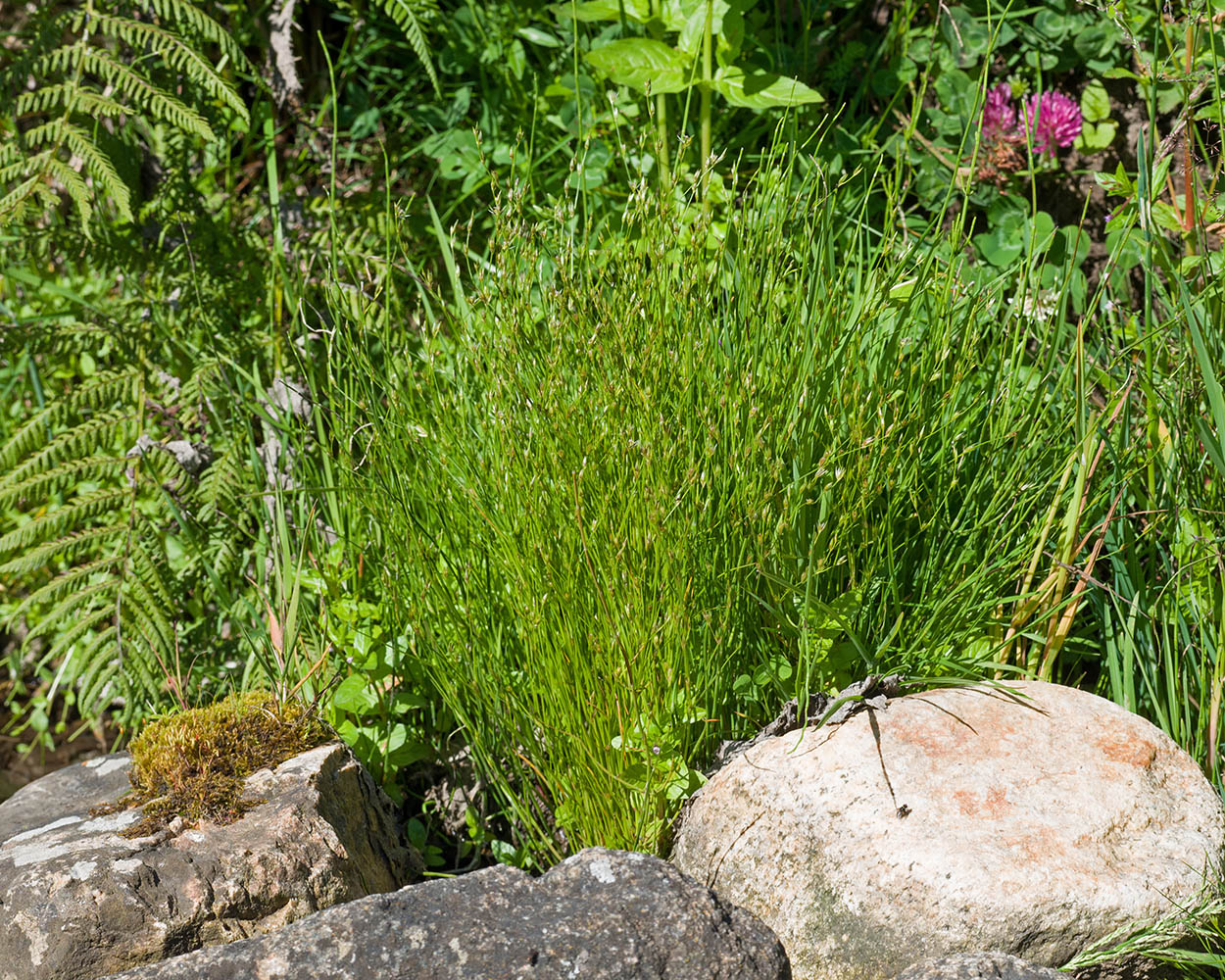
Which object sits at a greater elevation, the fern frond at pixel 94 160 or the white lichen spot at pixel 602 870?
the fern frond at pixel 94 160

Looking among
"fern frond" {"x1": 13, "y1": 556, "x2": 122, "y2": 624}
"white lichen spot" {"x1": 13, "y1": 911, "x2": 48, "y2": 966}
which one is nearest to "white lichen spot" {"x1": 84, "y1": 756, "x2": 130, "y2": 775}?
"fern frond" {"x1": 13, "y1": 556, "x2": 122, "y2": 624}

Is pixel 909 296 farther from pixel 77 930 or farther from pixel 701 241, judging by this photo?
pixel 77 930

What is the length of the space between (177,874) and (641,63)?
1.85m

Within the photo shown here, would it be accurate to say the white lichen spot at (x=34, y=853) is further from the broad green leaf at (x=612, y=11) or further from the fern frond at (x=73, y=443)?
the broad green leaf at (x=612, y=11)

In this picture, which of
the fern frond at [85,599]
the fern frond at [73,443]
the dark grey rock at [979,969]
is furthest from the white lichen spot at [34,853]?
the dark grey rock at [979,969]

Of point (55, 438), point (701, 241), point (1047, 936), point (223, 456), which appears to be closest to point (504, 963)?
point (1047, 936)

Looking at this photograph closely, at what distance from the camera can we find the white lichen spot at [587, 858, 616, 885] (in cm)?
157

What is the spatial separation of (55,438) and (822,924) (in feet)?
6.56

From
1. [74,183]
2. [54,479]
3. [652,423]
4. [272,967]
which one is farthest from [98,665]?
[652,423]

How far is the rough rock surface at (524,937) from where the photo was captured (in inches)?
56.3

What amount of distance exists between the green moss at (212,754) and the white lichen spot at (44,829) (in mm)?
76

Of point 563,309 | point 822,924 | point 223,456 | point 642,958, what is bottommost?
point 822,924

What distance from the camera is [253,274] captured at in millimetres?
2867

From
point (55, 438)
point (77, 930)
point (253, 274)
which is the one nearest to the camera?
point (77, 930)
